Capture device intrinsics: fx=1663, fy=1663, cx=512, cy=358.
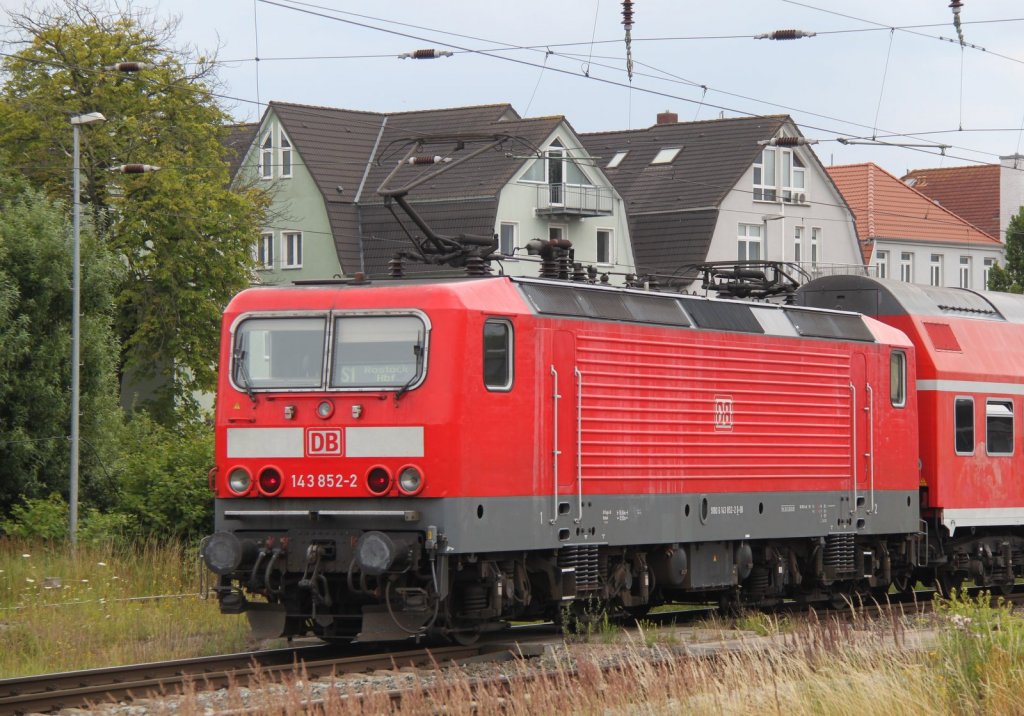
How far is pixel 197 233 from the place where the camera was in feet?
125

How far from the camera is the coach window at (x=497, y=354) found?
14.0m

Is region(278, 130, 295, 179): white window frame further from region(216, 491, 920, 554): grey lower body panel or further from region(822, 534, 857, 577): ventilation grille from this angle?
region(822, 534, 857, 577): ventilation grille

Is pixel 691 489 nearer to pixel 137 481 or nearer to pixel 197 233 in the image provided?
pixel 137 481

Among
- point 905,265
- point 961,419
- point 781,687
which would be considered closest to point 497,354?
point 781,687

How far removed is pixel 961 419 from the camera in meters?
20.4

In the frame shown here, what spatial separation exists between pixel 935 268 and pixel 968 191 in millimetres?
7845

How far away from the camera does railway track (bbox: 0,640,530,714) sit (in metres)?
11.7

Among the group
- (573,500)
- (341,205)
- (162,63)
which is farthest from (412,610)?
(341,205)

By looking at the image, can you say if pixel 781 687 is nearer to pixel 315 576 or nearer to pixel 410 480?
pixel 410 480

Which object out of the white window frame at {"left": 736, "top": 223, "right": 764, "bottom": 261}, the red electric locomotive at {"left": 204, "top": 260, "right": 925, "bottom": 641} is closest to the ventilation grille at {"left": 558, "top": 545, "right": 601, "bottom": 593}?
the red electric locomotive at {"left": 204, "top": 260, "right": 925, "bottom": 641}

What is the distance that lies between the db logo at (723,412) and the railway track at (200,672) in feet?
11.4

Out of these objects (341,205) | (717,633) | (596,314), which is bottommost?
(717,633)

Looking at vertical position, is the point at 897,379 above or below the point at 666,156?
below

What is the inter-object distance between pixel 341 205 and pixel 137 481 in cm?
2893
